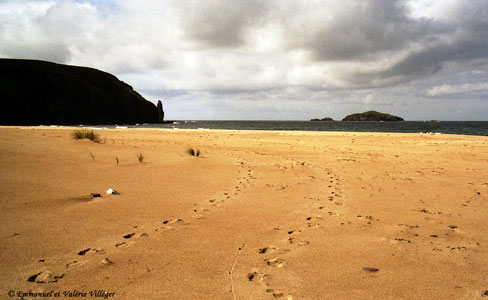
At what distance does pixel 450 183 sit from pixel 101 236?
8697 millimetres

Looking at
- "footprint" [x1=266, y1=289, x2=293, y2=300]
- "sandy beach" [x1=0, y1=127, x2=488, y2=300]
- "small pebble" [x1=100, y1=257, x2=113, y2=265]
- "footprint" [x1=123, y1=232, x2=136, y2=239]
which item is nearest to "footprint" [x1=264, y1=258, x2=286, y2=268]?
"sandy beach" [x1=0, y1=127, x2=488, y2=300]

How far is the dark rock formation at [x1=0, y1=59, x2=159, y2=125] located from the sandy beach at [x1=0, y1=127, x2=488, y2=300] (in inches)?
3407

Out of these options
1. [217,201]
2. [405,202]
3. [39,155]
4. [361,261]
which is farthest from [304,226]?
[39,155]

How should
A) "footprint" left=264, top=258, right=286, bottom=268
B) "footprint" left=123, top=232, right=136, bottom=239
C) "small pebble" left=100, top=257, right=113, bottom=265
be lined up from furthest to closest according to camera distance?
"footprint" left=123, top=232, right=136, bottom=239, "footprint" left=264, top=258, right=286, bottom=268, "small pebble" left=100, top=257, right=113, bottom=265

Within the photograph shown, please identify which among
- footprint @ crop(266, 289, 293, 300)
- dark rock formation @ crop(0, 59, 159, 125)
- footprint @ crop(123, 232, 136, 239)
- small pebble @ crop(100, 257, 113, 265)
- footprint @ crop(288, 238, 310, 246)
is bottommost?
footprint @ crop(288, 238, 310, 246)

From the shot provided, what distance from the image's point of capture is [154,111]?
122m

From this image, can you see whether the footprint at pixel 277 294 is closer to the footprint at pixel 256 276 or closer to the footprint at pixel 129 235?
the footprint at pixel 256 276

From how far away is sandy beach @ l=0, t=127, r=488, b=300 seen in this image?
2.46 metres

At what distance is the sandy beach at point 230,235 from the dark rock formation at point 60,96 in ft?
284

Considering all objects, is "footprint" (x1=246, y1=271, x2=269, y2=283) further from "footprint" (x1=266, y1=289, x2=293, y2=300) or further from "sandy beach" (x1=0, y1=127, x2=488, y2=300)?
"footprint" (x1=266, y1=289, x2=293, y2=300)

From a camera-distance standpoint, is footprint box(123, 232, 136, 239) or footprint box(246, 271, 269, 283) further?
footprint box(123, 232, 136, 239)

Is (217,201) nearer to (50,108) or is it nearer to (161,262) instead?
(161,262)

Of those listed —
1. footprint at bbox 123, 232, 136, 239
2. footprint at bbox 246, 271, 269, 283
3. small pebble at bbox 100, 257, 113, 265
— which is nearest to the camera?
footprint at bbox 246, 271, 269, 283

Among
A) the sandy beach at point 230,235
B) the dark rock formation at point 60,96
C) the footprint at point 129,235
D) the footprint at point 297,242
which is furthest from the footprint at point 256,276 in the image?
the dark rock formation at point 60,96
